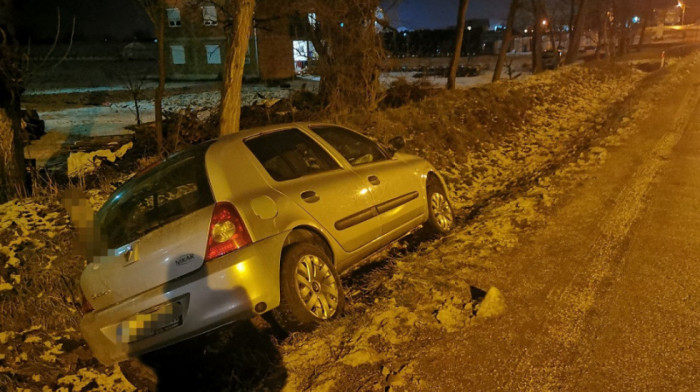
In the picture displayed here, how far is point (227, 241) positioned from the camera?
3465mm

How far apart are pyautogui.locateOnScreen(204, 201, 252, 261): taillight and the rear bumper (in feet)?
0.17

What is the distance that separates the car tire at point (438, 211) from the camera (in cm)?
587

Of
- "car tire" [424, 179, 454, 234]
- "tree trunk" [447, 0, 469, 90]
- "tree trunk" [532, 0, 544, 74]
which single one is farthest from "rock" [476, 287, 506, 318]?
"tree trunk" [532, 0, 544, 74]

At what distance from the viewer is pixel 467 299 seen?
4164mm

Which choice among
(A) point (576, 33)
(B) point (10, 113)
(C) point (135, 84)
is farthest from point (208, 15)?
(A) point (576, 33)

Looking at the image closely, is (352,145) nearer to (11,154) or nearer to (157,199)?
(157,199)

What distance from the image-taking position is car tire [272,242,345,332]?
3.66 metres

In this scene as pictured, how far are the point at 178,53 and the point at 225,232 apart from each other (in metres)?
36.5

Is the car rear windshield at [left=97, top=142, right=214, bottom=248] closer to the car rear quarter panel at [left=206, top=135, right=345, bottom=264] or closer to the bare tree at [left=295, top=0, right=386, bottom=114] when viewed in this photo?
the car rear quarter panel at [left=206, top=135, right=345, bottom=264]

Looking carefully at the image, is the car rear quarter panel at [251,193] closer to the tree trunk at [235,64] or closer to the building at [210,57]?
the tree trunk at [235,64]

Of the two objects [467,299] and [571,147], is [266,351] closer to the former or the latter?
[467,299]

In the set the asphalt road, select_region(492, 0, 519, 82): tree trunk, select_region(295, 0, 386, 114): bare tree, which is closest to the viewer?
the asphalt road

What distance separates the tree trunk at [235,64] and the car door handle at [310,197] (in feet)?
12.0

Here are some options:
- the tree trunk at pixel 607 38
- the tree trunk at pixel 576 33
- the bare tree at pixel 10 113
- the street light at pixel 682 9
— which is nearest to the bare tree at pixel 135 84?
the bare tree at pixel 10 113
